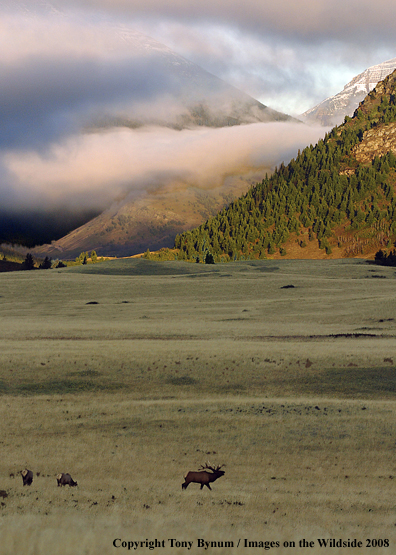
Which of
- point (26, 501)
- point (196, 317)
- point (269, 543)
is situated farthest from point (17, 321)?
point (269, 543)

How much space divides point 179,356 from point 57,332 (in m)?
12.3

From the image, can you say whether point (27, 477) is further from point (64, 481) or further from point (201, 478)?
point (201, 478)

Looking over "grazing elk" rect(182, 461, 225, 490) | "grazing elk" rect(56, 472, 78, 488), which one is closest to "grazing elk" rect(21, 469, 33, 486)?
"grazing elk" rect(56, 472, 78, 488)

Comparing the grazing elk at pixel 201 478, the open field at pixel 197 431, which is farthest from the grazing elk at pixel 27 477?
the grazing elk at pixel 201 478

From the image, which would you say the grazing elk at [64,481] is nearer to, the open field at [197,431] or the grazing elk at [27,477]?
the open field at [197,431]

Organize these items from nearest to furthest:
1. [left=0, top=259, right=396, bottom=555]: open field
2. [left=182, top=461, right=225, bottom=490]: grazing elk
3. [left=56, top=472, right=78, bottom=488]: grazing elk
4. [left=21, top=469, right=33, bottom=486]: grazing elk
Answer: [left=0, top=259, right=396, bottom=555]: open field → [left=182, top=461, right=225, bottom=490]: grazing elk → [left=56, top=472, right=78, bottom=488]: grazing elk → [left=21, top=469, right=33, bottom=486]: grazing elk

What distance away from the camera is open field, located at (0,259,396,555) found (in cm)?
942

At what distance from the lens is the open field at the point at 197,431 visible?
9422mm

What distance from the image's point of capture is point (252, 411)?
664 inches

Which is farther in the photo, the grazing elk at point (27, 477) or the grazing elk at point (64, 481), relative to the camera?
the grazing elk at point (27, 477)

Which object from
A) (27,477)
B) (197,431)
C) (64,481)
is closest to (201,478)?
(64,481)

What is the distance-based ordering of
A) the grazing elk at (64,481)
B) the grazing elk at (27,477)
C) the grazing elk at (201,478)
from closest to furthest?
the grazing elk at (201,478) → the grazing elk at (64,481) → the grazing elk at (27,477)

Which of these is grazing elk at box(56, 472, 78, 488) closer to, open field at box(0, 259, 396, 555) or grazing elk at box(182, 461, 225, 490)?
open field at box(0, 259, 396, 555)

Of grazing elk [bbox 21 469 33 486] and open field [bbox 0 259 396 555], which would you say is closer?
open field [bbox 0 259 396 555]
